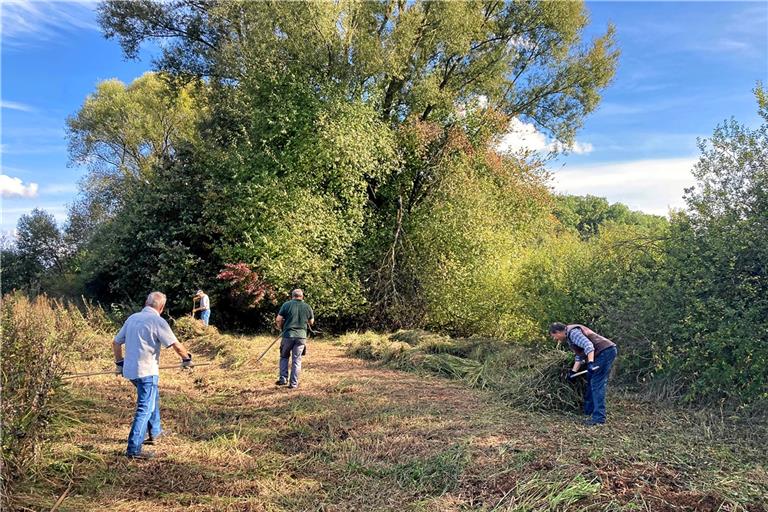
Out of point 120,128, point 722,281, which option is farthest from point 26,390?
point 120,128

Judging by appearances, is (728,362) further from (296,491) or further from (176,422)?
(176,422)

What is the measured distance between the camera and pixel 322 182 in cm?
1523

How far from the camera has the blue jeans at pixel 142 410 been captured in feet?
16.7

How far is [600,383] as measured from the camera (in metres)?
6.37

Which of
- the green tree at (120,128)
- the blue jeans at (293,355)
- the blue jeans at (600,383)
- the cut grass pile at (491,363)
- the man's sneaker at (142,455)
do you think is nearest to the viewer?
the man's sneaker at (142,455)

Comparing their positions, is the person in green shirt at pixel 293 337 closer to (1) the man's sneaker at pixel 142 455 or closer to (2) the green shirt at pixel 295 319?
(2) the green shirt at pixel 295 319

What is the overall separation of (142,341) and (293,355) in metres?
3.34

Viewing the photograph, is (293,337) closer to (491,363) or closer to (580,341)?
(491,363)

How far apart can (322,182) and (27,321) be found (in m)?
10.4

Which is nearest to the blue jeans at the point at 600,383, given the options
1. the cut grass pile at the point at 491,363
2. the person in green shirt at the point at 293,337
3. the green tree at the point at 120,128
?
the cut grass pile at the point at 491,363

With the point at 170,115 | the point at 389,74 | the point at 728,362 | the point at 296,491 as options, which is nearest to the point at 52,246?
the point at 170,115

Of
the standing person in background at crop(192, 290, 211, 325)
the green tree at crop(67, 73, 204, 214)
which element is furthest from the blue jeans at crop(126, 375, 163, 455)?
the green tree at crop(67, 73, 204, 214)

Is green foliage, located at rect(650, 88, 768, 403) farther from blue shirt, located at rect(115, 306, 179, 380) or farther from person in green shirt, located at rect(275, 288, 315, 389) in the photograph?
blue shirt, located at rect(115, 306, 179, 380)

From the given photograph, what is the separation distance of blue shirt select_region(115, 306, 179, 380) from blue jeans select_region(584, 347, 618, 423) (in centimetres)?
507
